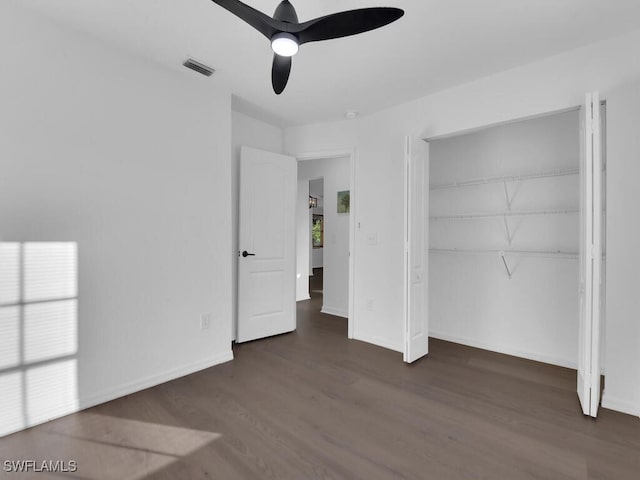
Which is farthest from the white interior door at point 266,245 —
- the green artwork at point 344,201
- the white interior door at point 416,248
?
the white interior door at point 416,248

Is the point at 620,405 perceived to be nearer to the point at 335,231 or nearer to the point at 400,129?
the point at 400,129

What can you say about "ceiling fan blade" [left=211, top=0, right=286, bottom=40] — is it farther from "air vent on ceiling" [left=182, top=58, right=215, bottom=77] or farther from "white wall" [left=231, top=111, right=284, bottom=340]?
"white wall" [left=231, top=111, right=284, bottom=340]

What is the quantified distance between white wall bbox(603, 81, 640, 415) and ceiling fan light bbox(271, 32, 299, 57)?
2.27 m

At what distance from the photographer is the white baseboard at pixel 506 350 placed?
3.03m

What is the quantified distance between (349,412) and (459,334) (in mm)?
2045

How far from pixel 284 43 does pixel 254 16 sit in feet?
0.58

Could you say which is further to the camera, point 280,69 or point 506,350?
point 506,350

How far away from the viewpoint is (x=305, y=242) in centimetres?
630

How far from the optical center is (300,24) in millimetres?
1523

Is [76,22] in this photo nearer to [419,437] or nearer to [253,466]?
[253,466]

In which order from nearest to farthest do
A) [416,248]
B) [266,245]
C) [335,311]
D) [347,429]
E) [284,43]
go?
[284,43] → [347,429] → [416,248] → [266,245] → [335,311]

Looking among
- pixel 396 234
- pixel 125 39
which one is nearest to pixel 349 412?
pixel 396 234

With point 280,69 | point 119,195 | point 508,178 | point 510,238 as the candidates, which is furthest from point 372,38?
point 510,238

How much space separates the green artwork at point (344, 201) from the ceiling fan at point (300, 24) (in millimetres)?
3413
